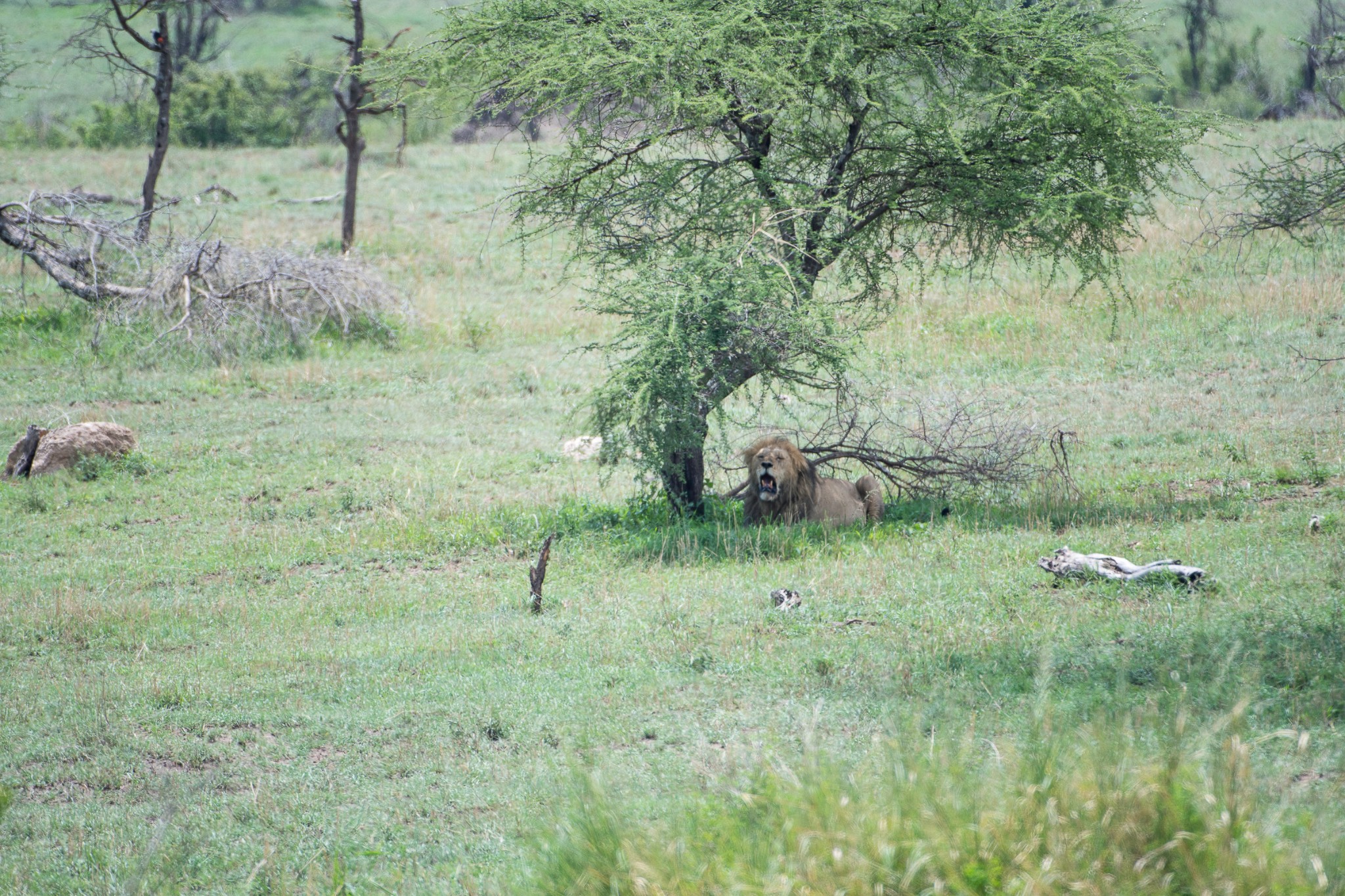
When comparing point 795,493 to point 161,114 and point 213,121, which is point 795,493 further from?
point 213,121

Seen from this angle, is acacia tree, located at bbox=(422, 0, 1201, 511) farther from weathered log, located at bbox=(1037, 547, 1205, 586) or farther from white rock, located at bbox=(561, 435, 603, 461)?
white rock, located at bbox=(561, 435, 603, 461)

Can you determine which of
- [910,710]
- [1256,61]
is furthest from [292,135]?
[910,710]

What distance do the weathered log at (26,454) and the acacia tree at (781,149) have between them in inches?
279

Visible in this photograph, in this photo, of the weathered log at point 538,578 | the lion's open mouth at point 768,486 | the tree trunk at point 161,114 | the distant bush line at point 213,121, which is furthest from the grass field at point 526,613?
the distant bush line at point 213,121

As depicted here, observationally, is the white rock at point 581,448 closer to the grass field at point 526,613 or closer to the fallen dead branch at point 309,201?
the grass field at point 526,613

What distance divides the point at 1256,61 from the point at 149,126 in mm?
44074

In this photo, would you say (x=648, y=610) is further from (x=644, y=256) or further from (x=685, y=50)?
(x=685, y=50)

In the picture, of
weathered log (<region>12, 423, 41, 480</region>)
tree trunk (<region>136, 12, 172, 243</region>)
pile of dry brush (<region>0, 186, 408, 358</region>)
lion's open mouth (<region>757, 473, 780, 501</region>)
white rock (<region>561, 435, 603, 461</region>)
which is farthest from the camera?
tree trunk (<region>136, 12, 172, 243</region>)

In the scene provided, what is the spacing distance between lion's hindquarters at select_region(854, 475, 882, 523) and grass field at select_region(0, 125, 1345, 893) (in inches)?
11.3

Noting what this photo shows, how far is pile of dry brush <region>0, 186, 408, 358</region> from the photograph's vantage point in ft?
67.2

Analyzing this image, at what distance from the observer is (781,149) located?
12047 millimetres

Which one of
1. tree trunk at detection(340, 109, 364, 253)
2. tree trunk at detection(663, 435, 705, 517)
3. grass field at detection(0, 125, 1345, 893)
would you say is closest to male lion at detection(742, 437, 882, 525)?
grass field at detection(0, 125, 1345, 893)

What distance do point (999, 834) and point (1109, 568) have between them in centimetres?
497

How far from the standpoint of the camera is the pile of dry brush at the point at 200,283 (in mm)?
20469
